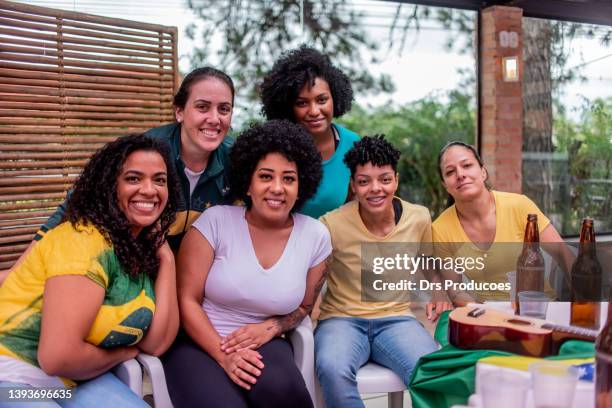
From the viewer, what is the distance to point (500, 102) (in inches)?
236

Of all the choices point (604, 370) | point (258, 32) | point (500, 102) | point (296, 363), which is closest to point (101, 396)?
point (296, 363)

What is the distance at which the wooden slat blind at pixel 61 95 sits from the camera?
11.1 feet

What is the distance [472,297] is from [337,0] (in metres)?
3.89

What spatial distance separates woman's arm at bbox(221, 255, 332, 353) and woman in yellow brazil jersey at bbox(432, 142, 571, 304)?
54 cm

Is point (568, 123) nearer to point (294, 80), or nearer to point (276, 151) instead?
point (294, 80)

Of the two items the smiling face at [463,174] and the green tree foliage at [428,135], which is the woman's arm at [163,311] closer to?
the smiling face at [463,174]

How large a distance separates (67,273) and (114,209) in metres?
0.28

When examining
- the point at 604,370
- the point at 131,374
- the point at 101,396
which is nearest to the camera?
the point at 604,370

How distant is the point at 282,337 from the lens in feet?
7.69

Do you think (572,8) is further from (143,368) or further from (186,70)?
(143,368)

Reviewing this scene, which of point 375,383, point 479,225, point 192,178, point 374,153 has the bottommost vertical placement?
point 375,383

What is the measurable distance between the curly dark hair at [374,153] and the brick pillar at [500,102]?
377 centimetres

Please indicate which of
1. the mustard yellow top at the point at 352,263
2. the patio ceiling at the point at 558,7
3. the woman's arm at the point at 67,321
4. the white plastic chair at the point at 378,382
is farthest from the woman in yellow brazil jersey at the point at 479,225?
the patio ceiling at the point at 558,7

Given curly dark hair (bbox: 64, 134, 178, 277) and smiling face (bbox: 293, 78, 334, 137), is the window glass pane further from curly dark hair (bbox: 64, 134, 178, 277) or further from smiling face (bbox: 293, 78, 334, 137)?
curly dark hair (bbox: 64, 134, 178, 277)
